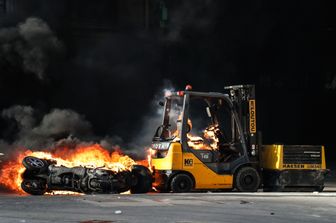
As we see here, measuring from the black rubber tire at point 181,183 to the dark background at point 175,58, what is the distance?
5.63 m

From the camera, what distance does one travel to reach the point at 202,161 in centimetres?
1381

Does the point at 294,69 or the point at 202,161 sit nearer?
the point at 202,161

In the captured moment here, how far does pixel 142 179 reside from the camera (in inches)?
536

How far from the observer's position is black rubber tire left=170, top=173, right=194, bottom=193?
44.4 ft

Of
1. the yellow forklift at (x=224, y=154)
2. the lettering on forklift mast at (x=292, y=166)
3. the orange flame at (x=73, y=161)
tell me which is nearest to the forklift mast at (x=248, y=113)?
the yellow forklift at (x=224, y=154)

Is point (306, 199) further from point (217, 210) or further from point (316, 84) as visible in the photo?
point (316, 84)

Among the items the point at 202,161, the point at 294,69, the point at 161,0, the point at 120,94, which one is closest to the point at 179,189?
the point at 202,161

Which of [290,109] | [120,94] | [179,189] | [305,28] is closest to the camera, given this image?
[179,189]

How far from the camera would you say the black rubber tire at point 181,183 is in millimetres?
13539

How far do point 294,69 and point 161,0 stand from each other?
20.7ft

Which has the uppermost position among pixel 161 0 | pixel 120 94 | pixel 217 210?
pixel 161 0

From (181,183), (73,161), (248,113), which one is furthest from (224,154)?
(73,161)

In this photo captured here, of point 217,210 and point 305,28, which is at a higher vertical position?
point 305,28

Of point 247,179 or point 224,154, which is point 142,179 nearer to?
point 224,154
